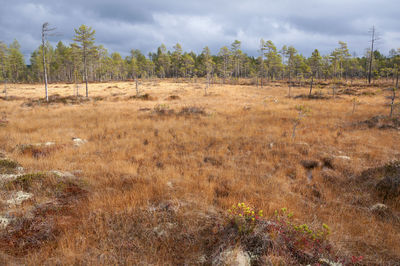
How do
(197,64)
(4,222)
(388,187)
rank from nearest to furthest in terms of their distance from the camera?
(4,222) → (388,187) → (197,64)

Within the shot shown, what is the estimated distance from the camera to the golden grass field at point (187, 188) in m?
2.90

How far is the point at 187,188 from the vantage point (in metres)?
4.75

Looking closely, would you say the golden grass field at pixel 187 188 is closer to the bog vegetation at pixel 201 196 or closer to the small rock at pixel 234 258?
the bog vegetation at pixel 201 196

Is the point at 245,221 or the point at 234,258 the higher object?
the point at 245,221

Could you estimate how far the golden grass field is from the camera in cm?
290

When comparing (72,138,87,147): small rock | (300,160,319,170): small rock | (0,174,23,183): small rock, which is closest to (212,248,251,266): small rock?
(300,160,319,170): small rock

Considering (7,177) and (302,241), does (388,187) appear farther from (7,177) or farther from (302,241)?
(7,177)

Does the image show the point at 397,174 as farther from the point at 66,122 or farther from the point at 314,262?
the point at 66,122

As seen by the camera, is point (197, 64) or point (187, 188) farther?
point (197, 64)

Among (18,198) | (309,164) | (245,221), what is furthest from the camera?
(309,164)

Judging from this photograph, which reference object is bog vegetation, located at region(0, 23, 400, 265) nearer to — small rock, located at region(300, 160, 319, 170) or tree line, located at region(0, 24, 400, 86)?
small rock, located at region(300, 160, 319, 170)

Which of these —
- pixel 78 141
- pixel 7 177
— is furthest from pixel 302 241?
pixel 78 141

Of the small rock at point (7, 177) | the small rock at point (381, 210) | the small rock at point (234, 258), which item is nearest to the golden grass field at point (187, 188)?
the small rock at point (381, 210)

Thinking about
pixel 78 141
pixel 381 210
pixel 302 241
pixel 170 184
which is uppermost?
pixel 78 141
